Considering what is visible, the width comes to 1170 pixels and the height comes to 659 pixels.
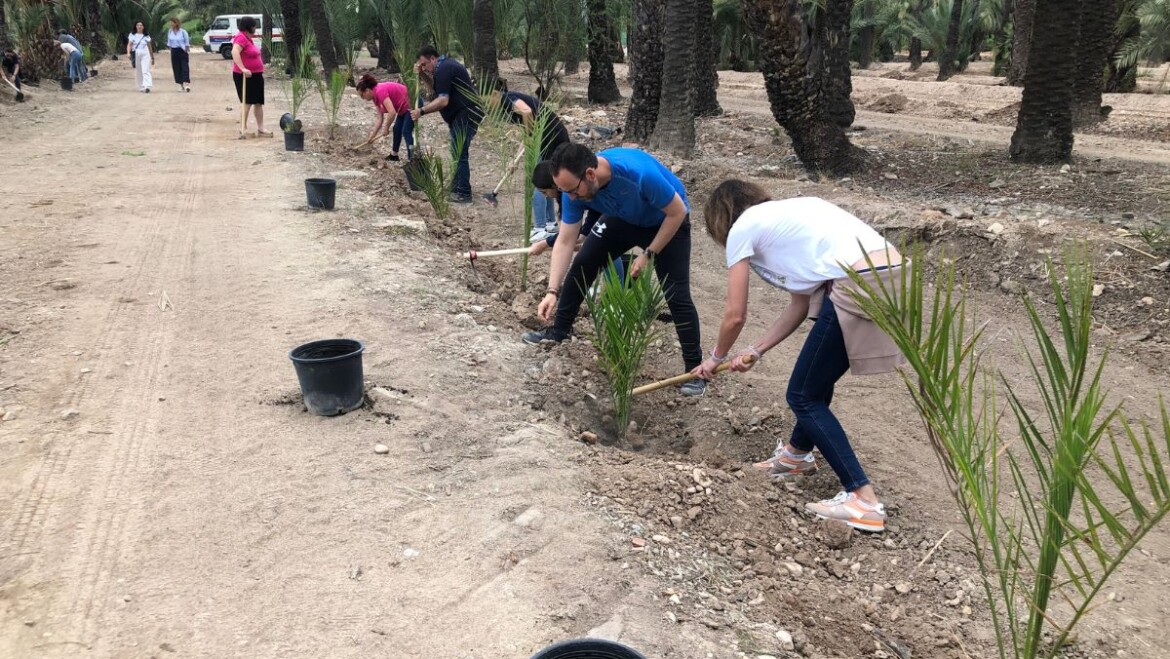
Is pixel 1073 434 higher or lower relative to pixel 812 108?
lower

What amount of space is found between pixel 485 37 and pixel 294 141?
17.8ft

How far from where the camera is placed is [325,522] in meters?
2.89

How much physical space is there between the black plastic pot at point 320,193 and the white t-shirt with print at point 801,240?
4.67m

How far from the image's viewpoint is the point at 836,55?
9.46 metres

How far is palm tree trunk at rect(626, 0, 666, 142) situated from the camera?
10812mm

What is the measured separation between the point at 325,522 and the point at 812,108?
284 inches

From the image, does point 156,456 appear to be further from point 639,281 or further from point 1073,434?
point 1073,434

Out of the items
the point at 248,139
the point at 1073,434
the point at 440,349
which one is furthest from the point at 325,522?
the point at 248,139

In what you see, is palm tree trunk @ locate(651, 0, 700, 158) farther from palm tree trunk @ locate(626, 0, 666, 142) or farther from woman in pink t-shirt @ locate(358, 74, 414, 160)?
woman in pink t-shirt @ locate(358, 74, 414, 160)

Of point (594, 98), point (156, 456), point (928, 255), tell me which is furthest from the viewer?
point (594, 98)

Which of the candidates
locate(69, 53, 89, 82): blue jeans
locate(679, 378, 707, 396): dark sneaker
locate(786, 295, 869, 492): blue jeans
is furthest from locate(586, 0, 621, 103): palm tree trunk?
locate(786, 295, 869, 492): blue jeans

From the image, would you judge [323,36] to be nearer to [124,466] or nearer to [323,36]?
[323,36]

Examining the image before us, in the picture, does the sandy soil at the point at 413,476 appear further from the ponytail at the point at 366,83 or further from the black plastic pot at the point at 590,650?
the ponytail at the point at 366,83

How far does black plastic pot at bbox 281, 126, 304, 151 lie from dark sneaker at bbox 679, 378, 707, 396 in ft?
23.3
